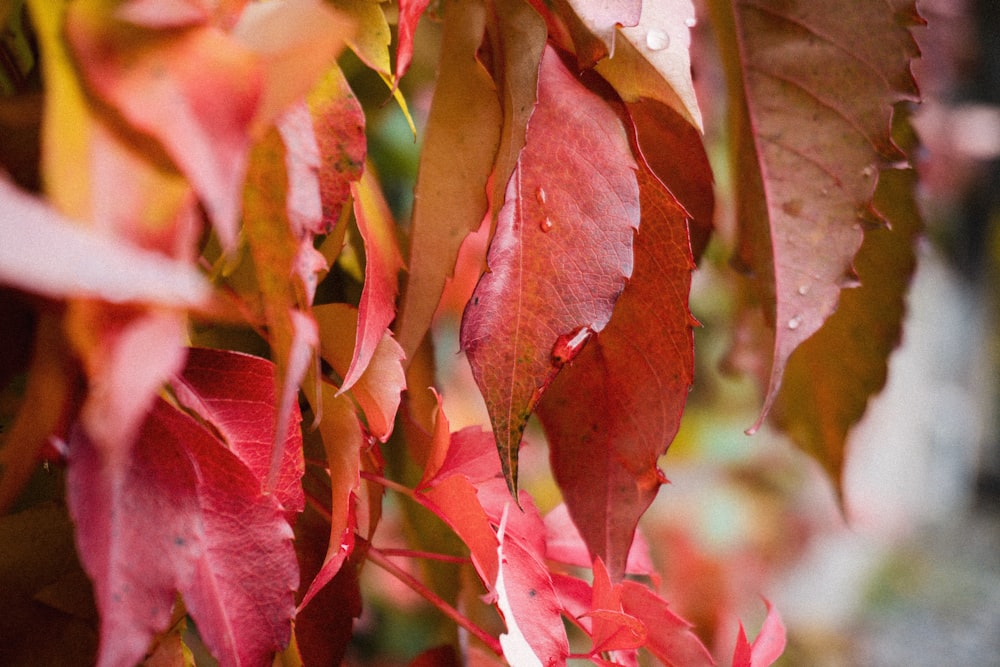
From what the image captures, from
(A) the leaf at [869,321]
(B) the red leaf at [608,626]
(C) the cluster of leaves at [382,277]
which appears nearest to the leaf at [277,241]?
(C) the cluster of leaves at [382,277]

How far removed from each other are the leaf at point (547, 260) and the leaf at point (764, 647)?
0.30 feet

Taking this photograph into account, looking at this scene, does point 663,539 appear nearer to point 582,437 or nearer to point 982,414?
point 582,437

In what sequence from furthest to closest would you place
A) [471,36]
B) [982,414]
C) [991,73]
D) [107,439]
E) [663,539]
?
[982,414] → [991,73] → [663,539] → [471,36] → [107,439]

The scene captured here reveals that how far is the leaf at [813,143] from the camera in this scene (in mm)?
263

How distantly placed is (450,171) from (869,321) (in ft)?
0.66

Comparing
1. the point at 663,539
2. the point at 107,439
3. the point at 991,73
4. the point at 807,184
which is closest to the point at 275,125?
the point at 107,439

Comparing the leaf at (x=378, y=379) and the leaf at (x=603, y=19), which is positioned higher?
the leaf at (x=603, y=19)

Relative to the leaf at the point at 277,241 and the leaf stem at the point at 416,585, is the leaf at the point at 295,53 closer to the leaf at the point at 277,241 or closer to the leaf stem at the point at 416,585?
the leaf at the point at 277,241

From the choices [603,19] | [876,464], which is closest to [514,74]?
[603,19]

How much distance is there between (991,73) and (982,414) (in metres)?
0.98

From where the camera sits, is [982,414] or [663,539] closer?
[663,539]

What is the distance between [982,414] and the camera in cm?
239

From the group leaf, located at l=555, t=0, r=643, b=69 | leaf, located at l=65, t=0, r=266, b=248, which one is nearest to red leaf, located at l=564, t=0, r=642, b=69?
leaf, located at l=555, t=0, r=643, b=69

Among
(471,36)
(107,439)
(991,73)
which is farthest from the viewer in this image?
(991,73)
